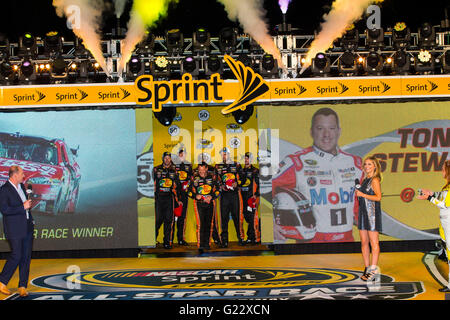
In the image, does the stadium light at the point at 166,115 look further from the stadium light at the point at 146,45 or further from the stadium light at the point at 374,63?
the stadium light at the point at 374,63

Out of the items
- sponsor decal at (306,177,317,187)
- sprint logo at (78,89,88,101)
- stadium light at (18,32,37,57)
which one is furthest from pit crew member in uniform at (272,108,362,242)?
stadium light at (18,32,37,57)

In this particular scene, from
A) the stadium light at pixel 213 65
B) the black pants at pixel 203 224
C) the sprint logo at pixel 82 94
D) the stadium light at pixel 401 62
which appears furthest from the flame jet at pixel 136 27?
the stadium light at pixel 401 62

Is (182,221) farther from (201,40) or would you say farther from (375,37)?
(375,37)

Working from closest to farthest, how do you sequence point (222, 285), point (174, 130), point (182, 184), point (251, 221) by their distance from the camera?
point (222, 285) → point (182, 184) → point (251, 221) → point (174, 130)

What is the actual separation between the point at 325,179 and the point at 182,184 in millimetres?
2716

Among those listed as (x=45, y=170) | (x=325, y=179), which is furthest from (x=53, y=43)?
(x=325, y=179)

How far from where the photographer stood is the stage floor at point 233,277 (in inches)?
269

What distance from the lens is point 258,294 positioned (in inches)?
267

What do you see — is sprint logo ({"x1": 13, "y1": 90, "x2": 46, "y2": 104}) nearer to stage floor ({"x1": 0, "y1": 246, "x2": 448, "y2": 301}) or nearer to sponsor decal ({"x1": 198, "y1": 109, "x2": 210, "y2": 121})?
stage floor ({"x1": 0, "y1": 246, "x2": 448, "y2": 301})

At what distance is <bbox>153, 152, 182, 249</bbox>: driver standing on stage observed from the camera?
10.8 meters

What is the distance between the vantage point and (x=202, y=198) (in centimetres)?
1068

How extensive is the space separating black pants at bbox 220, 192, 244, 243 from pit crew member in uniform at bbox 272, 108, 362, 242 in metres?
0.94

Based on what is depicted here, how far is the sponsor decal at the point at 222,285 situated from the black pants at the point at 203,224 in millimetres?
1961
